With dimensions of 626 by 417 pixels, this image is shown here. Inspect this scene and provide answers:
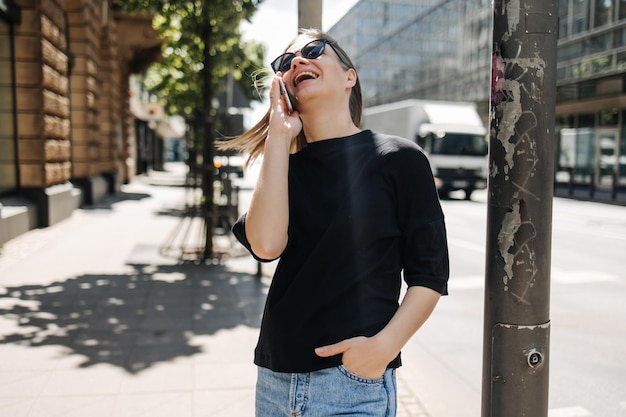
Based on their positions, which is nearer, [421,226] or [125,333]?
[421,226]

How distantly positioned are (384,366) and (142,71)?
28.3 meters

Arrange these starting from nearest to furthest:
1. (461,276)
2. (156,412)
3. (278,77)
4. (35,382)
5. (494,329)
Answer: (278,77)
(494,329)
(156,412)
(35,382)
(461,276)

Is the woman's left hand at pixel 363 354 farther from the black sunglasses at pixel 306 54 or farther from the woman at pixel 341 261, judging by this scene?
the black sunglasses at pixel 306 54

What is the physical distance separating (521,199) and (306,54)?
2.45 ft

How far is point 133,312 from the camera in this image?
6.17 metres

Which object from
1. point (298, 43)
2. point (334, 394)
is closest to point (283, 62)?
point (298, 43)

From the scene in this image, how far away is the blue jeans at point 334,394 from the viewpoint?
1670 mm

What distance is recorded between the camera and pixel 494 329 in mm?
2025

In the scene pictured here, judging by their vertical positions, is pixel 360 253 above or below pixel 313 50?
below

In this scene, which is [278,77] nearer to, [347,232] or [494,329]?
[347,232]

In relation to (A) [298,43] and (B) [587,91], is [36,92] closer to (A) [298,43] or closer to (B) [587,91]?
(A) [298,43]

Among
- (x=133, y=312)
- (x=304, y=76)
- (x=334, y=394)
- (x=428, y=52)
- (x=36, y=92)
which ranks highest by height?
(x=428, y=52)

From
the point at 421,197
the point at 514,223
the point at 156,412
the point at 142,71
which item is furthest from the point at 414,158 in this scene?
the point at 142,71

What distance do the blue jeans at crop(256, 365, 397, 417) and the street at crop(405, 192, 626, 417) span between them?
8.23 feet
